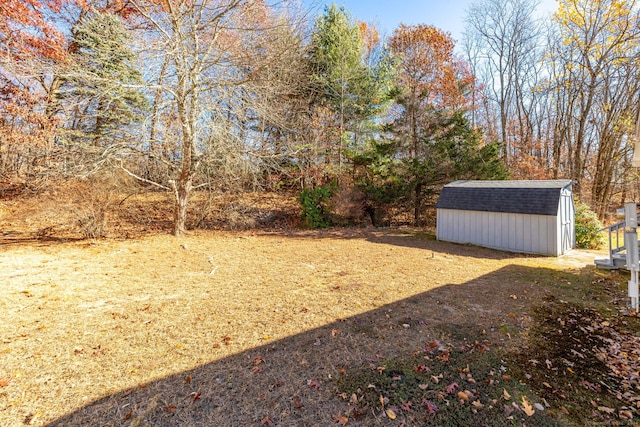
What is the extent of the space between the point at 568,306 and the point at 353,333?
3.46 m

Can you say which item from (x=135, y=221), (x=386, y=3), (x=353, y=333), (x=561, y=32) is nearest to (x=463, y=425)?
(x=353, y=333)

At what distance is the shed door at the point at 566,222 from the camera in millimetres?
7555

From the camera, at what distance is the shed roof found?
7.48 meters

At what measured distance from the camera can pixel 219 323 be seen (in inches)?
144

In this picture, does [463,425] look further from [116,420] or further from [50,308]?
[50,308]

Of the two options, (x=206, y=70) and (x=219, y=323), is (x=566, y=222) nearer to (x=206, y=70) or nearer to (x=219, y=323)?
(x=219, y=323)

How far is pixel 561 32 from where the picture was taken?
13930 millimetres

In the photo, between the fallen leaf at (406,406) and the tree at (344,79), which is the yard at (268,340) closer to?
the fallen leaf at (406,406)

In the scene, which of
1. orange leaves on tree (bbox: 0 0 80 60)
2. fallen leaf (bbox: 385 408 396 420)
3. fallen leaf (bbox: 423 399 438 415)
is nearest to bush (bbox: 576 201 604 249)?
fallen leaf (bbox: 423 399 438 415)

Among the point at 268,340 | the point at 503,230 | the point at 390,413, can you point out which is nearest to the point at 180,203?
the point at 268,340

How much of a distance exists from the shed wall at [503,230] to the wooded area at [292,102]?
104 inches

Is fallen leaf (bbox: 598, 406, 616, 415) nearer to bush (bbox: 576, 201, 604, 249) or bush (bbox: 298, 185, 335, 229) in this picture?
bush (bbox: 576, 201, 604, 249)

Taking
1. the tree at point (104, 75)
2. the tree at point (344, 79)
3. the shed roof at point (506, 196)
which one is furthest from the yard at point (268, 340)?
the tree at point (344, 79)

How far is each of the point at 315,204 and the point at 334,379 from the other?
9143 millimetres
